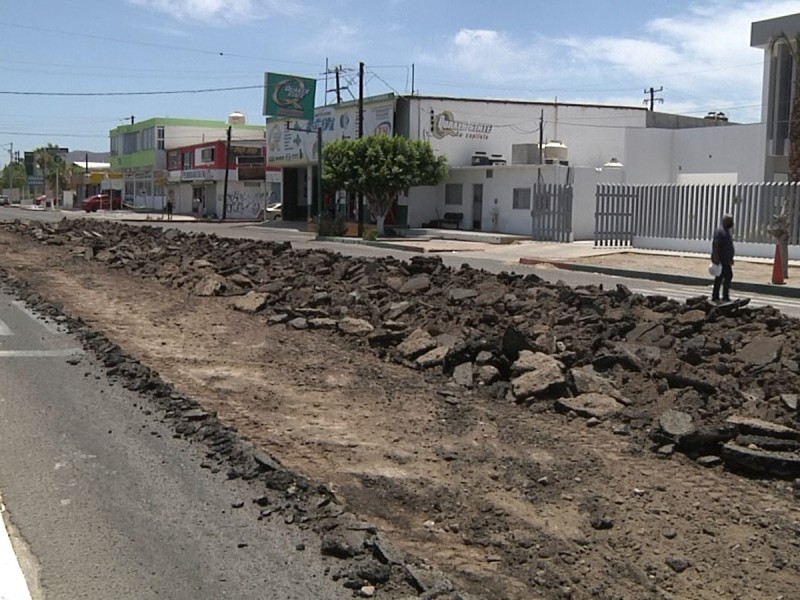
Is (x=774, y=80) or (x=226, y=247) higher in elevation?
(x=774, y=80)

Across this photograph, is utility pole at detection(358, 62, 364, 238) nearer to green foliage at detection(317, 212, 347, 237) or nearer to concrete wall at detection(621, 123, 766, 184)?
green foliage at detection(317, 212, 347, 237)

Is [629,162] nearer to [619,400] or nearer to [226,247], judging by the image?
[226,247]

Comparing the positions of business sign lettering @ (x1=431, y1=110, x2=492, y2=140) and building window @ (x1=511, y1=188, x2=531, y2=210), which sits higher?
business sign lettering @ (x1=431, y1=110, x2=492, y2=140)

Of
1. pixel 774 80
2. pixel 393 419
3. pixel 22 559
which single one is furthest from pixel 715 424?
pixel 774 80

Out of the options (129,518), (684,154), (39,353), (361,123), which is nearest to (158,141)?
(361,123)

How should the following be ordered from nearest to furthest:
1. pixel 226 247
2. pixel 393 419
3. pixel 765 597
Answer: pixel 765 597 < pixel 393 419 < pixel 226 247

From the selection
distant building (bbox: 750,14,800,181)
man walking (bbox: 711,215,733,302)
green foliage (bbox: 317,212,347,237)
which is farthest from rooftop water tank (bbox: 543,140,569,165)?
man walking (bbox: 711,215,733,302)

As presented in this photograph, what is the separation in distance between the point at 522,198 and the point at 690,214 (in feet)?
38.8

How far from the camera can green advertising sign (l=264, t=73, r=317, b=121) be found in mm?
47344

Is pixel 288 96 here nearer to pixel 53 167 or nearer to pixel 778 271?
pixel 778 271

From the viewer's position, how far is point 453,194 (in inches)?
1797

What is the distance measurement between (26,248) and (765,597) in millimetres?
27114

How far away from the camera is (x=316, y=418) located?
25.1 ft

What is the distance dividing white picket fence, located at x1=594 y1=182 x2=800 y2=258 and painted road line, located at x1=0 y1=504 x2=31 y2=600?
76.5 ft
